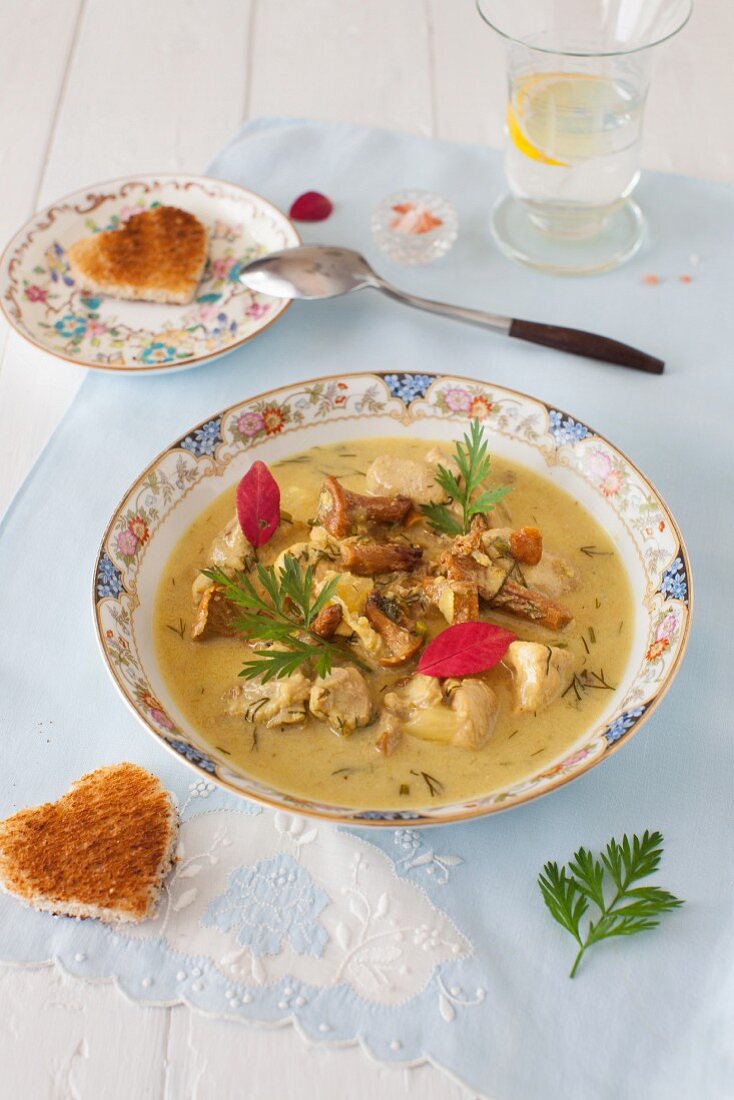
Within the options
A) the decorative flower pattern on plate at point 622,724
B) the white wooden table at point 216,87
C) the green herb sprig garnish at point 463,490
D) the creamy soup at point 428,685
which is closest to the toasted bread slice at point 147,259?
the white wooden table at point 216,87

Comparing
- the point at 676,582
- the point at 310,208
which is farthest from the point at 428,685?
the point at 310,208

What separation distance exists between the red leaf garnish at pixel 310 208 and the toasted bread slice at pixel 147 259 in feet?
1.38

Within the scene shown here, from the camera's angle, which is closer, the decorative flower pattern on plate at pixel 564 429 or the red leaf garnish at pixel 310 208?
the decorative flower pattern on plate at pixel 564 429

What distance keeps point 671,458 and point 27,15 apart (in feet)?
14.6

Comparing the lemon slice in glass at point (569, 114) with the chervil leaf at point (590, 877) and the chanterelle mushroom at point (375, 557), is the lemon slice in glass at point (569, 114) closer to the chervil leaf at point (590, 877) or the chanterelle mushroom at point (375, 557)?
the chanterelle mushroom at point (375, 557)

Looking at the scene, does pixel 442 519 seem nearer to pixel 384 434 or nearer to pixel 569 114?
pixel 384 434

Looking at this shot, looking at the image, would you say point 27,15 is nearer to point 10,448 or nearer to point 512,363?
point 10,448

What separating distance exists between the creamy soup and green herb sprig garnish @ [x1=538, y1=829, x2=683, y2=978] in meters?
0.25

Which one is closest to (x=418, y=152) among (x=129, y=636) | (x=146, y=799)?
(x=129, y=636)

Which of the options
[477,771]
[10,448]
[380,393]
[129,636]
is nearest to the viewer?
[477,771]

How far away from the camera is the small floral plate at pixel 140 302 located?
4012 mm

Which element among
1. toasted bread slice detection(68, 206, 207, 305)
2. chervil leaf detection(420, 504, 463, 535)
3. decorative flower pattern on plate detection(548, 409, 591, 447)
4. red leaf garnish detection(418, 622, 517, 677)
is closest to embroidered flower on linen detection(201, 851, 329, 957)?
red leaf garnish detection(418, 622, 517, 677)

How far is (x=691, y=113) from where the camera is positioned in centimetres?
517

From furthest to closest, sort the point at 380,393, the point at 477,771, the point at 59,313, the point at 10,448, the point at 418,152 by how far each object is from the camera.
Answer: the point at 418,152, the point at 59,313, the point at 10,448, the point at 380,393, the point at 477,771
